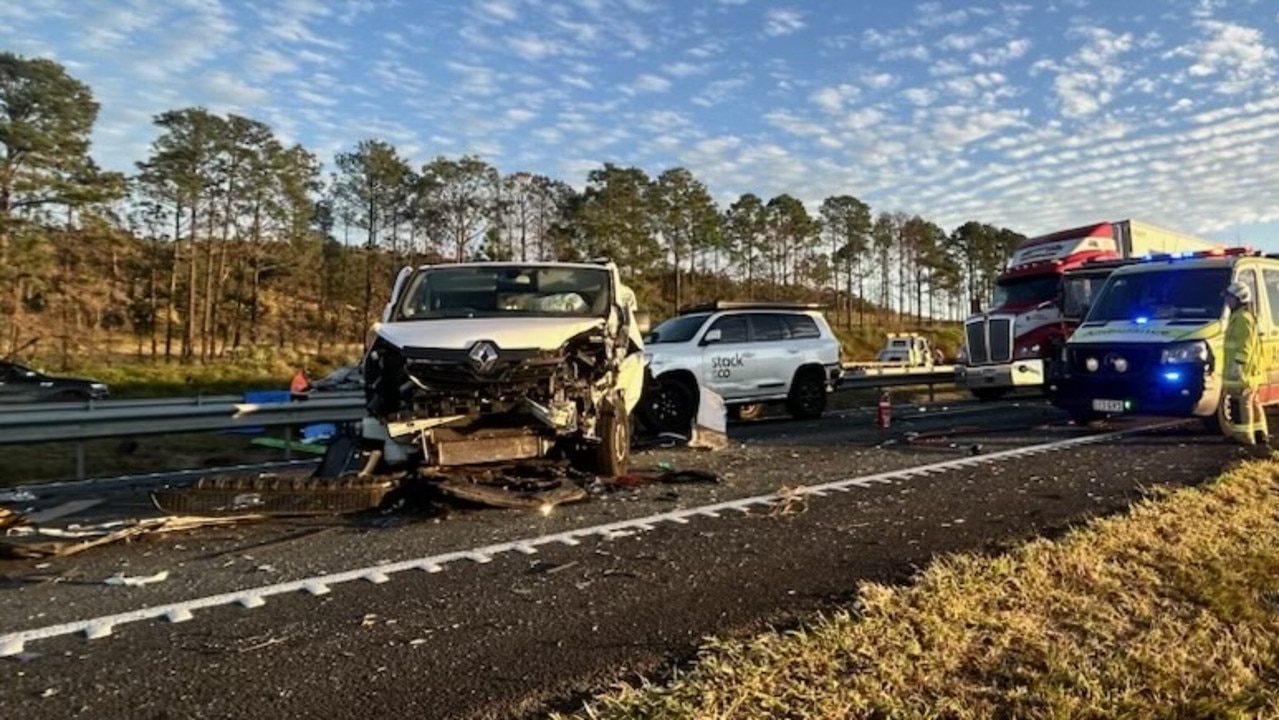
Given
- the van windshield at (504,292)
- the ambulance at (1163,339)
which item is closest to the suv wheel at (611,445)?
the van windshield at (504,292)

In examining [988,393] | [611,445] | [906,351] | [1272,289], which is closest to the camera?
[611,445]

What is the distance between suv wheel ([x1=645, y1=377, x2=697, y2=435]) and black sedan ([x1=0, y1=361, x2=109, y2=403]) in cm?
1627

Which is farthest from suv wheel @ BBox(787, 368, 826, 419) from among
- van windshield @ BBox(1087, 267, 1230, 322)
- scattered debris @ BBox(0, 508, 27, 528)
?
scattered debris @ BBox(0, 508, 27, 528)

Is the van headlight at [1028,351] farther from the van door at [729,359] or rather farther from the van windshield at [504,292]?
the van windshield at [504,292]

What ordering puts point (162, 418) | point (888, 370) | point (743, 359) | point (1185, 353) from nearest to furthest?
1. point (1185, 353)
2. point (162, 418)
3. point (743, 359)
4. point (888, 370)

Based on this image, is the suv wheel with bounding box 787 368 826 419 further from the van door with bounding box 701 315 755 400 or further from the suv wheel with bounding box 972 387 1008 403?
the suv wheel with bounding box 972 387 1008 403

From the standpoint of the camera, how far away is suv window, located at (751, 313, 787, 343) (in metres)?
13.8

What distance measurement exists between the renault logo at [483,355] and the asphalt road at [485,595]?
3.40ft

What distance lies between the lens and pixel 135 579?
14.6 ft

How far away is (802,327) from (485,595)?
11.1 m

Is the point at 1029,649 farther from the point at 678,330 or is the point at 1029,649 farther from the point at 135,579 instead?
the point at 678,330

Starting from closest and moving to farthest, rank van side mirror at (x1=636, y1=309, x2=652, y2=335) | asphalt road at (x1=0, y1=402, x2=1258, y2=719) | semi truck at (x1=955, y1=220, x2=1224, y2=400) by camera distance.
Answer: asphalt road at (x1=0, y1=402, x2=1258, y2=719) → van side mirror at (x1=636, y1=309, x2=652, y2=335) → semi truck at (x1=955, y1=220, x2=1224, y2=400)

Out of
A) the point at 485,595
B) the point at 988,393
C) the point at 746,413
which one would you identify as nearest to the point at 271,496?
the point at 485,595

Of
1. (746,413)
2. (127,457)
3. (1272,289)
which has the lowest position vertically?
(127,457)
